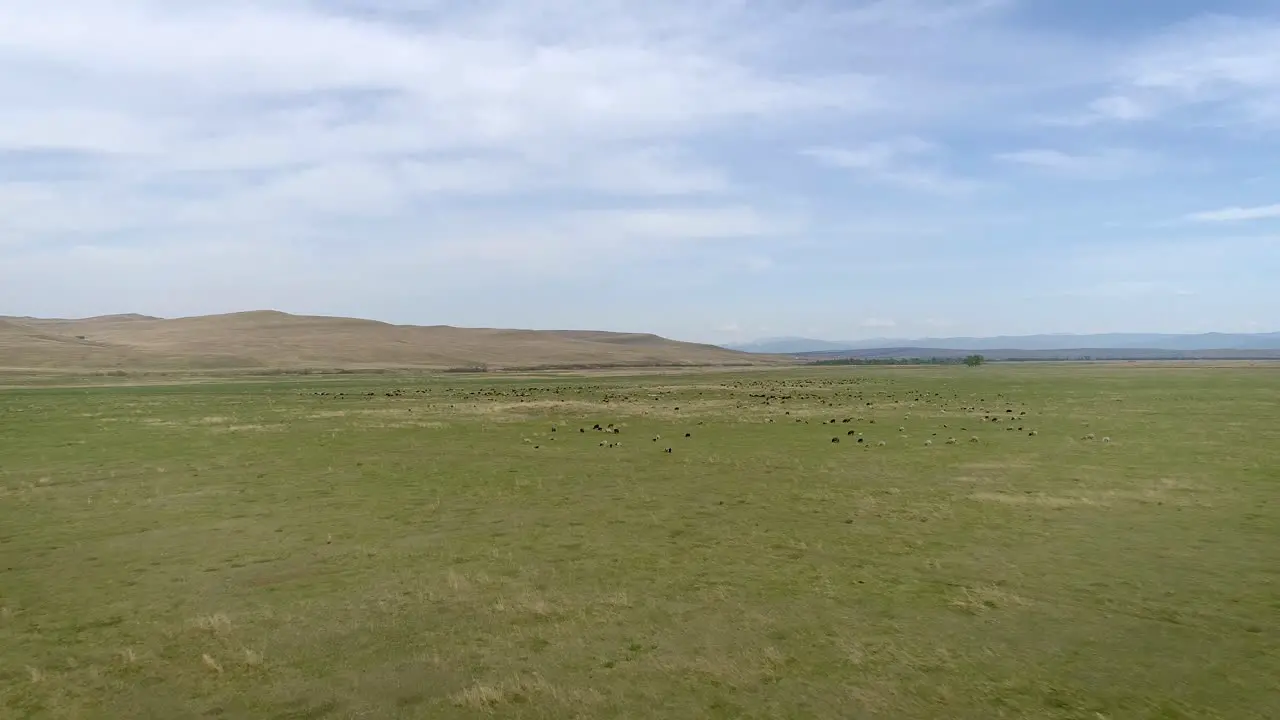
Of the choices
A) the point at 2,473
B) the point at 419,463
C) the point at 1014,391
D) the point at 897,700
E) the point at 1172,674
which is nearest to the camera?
the point at 897,700

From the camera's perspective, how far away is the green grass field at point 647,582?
28.2 ft

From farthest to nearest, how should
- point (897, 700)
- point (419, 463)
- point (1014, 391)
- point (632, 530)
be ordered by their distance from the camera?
point (1014, 391) < point (419, 463) < point (632, 530) < point (897, 700)

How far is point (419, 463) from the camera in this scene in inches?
1021

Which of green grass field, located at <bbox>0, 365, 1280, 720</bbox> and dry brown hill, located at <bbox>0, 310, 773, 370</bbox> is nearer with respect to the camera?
green grass field, located at <bbox>0, 365, 1280, 720</bbox>

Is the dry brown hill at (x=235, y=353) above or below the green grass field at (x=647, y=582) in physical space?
above

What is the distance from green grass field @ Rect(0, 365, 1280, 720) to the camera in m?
8.59

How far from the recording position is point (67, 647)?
1008 centimetres

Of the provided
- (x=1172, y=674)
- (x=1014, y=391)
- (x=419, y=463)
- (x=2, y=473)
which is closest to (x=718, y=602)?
(x=1172, y=674)

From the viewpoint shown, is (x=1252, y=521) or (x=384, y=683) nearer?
(x=384, y=683)

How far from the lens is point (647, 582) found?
41.0ft

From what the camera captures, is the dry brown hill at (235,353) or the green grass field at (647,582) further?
the dry brown hill at (235,353)

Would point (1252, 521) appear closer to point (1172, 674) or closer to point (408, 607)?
point (1172, 674)

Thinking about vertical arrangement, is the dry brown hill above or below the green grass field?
above

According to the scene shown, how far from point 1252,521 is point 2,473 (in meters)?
33.7
